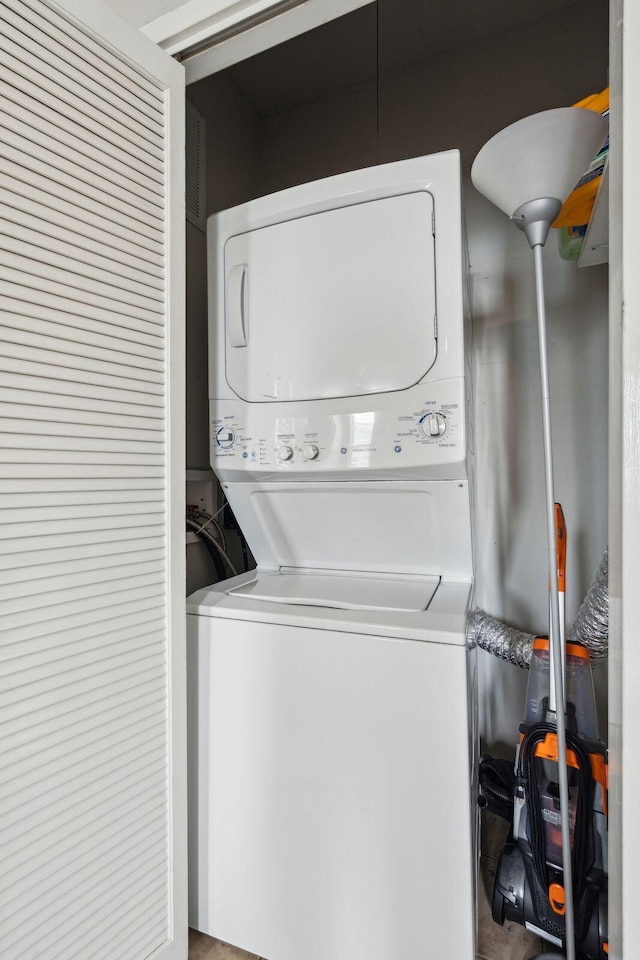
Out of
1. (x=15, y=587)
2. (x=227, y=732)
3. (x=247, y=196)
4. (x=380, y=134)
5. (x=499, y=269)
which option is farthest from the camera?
(x=247, y=196)

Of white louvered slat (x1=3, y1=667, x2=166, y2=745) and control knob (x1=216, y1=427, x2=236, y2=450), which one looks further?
control knob (x1=216, y1=427, x2=236, y2=450)

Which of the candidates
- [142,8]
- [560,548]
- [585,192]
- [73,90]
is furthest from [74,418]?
[585,192]

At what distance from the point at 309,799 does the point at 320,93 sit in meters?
2.83

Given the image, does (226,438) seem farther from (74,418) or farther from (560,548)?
(560,548)

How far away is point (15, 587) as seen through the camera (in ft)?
2.90

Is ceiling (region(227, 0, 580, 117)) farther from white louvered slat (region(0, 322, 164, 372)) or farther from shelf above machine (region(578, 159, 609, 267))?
white louvered slat (region(0, 322, 164, 372))

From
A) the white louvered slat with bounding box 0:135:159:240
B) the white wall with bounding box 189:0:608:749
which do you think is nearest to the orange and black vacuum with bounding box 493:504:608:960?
the white wall with bounding box 189:0:608:749

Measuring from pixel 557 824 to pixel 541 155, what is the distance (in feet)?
5.13

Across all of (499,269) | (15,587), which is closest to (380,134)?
(499,269)

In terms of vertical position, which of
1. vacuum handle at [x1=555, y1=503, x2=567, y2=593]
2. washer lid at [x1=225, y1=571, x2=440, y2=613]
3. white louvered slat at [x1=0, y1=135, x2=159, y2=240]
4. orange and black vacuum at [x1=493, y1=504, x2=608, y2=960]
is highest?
white louvered slat at [x1=0, y1=135, x2=159, y2=240]

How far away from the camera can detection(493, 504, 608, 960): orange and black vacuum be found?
47.5 inches

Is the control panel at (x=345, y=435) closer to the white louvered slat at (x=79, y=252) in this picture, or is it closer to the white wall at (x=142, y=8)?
the white louvered slat at (x=79, y=252)

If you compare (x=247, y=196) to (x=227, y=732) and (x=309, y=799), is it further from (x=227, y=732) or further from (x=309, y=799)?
(x=309, y=799)

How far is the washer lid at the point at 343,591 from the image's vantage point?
1.24 meters
